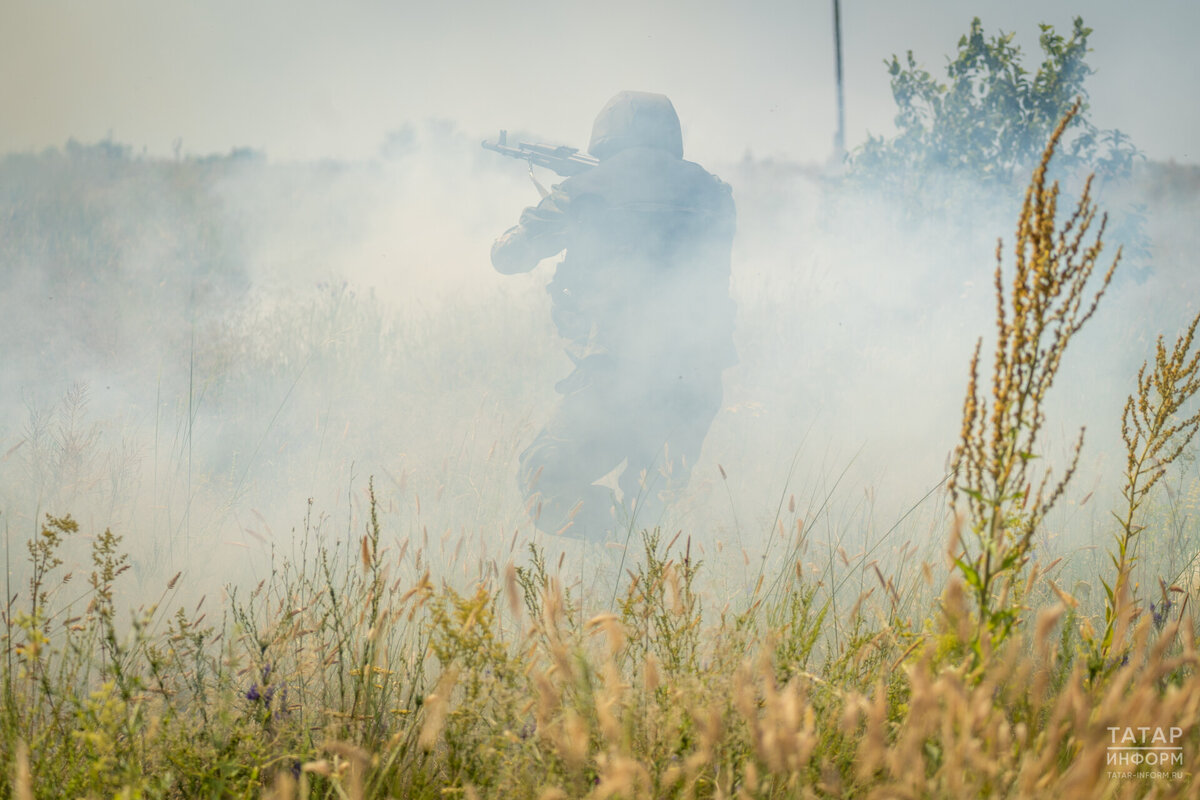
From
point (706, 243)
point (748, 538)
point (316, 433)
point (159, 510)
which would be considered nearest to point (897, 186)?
point (706, 243)

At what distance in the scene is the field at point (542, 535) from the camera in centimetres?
107

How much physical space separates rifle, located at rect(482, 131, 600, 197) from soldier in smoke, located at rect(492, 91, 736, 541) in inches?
14.2

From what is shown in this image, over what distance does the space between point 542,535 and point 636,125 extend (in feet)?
7.27

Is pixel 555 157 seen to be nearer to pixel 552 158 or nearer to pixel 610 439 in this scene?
pixel 552 158

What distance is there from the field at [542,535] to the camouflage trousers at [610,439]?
0.22 m

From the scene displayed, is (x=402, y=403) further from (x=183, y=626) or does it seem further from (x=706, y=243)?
(x=183, y=626)

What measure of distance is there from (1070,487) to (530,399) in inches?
150

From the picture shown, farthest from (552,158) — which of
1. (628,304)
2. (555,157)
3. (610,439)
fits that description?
(610,439)

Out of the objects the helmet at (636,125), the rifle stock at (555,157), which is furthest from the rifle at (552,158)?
the helmet at (636,125)

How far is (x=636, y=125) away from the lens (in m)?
3.63

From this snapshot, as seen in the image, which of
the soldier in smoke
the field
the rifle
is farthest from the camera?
the rifle

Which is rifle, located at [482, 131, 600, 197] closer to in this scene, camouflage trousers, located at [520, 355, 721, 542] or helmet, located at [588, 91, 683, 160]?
helmet, located at [588, 91, 683, 160]

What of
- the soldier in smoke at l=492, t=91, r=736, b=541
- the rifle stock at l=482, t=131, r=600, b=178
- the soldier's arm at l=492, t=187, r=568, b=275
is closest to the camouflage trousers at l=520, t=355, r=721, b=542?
the soldier in smoke at l=492, t=91, r=736, b=541

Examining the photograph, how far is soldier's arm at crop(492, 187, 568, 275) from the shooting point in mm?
3658
